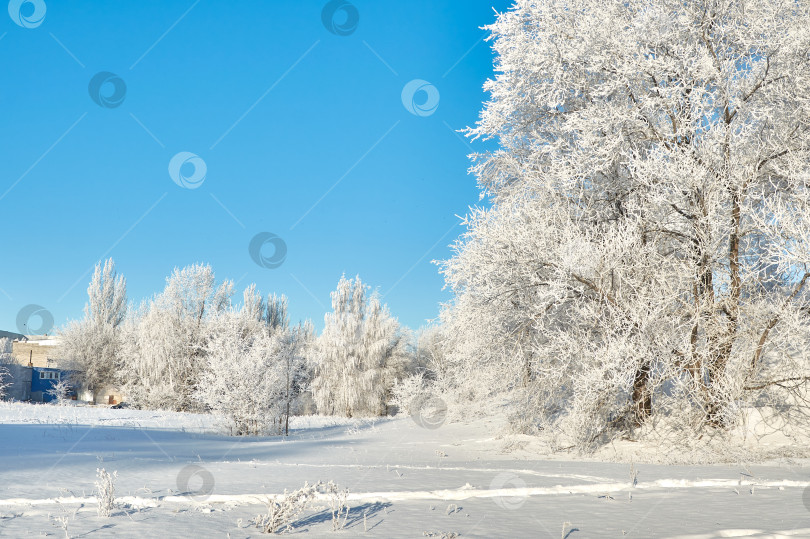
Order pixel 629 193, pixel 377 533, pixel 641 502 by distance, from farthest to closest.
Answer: pixel 629 193 < pixel 641 502 < pixel 377 533

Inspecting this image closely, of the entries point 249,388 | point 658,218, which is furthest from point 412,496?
point 249,388

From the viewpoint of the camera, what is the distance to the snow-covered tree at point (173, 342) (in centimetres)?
3788

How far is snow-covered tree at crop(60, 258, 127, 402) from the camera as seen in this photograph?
45.6 meters

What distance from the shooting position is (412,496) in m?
6.16

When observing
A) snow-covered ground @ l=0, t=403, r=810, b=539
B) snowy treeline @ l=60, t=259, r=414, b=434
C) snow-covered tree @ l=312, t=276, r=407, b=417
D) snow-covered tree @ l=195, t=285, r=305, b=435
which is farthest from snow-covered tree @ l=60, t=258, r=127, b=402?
snow-covered ground @ l=0, t=403, r=810, b=539

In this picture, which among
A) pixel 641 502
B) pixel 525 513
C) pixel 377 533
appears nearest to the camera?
pixel 377 533

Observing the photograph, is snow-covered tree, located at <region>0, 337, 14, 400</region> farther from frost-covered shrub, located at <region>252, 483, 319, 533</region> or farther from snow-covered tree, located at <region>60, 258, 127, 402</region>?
frost-covered shrub, located at <region>252, 483, 319, 533</region>

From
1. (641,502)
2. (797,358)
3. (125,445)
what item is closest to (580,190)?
(797,358)

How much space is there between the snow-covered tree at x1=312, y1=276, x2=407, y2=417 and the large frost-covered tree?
2687 cm

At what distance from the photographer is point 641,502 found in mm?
6012

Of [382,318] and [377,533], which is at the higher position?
[382,318]

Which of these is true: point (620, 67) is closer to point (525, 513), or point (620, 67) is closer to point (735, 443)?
point (735, 443)

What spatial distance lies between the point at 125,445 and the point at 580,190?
11.0 meters

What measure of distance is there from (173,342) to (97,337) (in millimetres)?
12052
